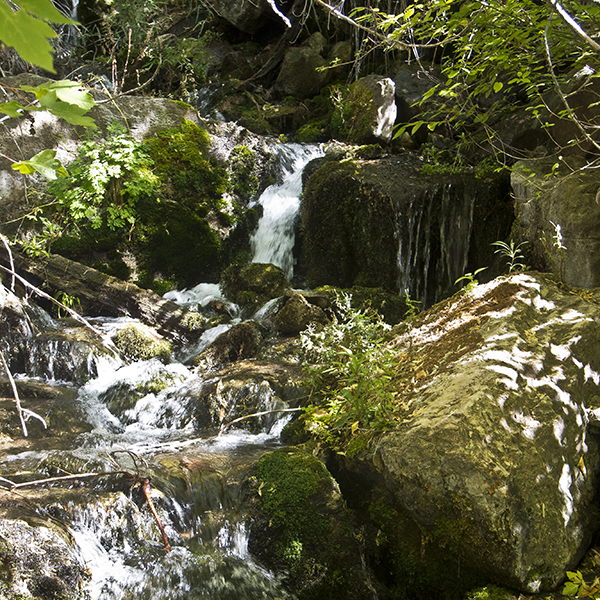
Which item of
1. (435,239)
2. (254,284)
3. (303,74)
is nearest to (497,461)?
(435,239)

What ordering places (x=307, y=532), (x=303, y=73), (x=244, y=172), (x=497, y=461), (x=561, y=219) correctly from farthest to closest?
(x=303, y=73) → (x=244, y=172) → (x=561, y=219) → (x=307, y=532) → (x=497, y=461)

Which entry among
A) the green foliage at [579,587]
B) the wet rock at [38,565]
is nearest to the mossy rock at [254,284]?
the wet rock at [38,565]

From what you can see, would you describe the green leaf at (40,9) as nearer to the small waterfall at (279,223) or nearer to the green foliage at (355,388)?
the green foliage at (355,388)

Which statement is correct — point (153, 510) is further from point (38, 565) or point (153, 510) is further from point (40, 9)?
point (40, 9)

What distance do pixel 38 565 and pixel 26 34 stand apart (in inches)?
109

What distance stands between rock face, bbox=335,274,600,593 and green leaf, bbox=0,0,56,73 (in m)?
2.51

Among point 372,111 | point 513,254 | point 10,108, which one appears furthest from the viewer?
point 372,111

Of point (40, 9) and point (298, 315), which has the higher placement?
point (40, 9)

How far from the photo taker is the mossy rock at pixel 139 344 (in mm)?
6117

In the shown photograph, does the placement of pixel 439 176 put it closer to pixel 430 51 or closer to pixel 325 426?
pixel 325 426

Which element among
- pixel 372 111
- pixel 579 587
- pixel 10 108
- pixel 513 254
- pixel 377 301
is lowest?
pixel 579 587

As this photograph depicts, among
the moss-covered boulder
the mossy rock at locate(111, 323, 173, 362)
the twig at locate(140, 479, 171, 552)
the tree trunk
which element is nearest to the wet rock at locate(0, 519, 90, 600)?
the twig at locate(140, 479, 171, 552)

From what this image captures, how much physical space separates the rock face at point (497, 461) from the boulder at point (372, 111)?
6.80m

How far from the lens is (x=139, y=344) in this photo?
20.3 ft
